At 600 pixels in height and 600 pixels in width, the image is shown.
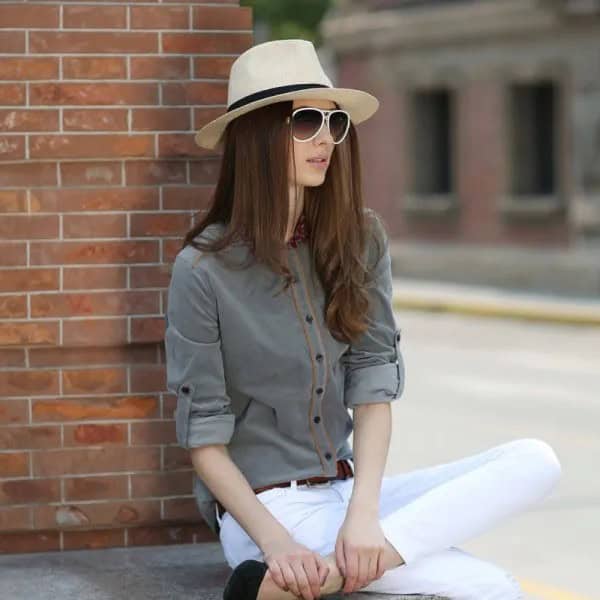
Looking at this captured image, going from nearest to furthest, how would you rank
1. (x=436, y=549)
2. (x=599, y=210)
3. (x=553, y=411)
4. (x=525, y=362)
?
(x=436, y=549), (x=553, y=411), (x=525, y=362), (x=599, y=210)

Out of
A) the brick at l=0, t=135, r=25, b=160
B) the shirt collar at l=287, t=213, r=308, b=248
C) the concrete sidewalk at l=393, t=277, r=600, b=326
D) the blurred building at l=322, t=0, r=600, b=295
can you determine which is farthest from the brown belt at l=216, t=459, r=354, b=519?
the blurred building at l=322, t=0, r=600, b=295

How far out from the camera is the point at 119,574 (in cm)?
478

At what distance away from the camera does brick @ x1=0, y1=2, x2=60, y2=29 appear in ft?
16.2

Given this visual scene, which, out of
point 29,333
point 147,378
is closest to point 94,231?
point 29,333

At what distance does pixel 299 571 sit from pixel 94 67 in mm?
1727

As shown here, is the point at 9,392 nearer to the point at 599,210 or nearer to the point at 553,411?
the point at 553,411

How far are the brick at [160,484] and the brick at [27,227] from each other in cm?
74

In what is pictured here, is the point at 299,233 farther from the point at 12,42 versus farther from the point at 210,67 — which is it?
the point at 12,42

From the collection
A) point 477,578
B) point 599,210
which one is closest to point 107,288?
point 477,578

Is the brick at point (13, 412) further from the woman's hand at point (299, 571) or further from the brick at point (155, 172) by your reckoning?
the woman's hand at point (299, 571)

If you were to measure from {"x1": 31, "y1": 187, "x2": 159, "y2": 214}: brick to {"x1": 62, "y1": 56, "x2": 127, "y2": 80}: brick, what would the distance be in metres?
0.32

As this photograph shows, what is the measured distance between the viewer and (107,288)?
4980 mm

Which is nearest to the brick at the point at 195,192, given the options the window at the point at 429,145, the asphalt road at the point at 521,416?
the asphalt road at the point at 521,416

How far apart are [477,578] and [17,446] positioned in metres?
1.49
